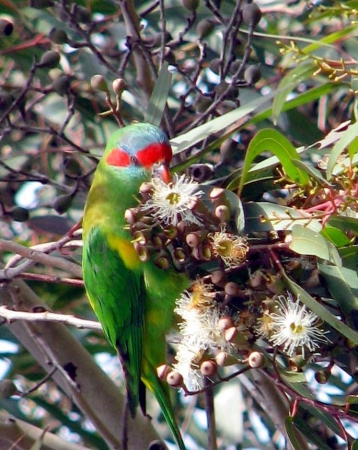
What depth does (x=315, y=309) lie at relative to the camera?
1745 mm

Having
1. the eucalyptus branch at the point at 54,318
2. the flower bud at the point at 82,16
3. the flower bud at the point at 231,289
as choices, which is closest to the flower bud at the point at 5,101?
the flower bud at the point at 82,16

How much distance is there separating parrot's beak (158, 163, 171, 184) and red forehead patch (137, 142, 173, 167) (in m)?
0.03

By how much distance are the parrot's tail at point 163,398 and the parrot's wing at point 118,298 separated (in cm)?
9

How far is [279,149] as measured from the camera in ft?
6.21

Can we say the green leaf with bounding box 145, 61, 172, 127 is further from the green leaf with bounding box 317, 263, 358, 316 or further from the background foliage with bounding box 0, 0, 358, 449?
the green leaf with bounding box 317, 263, 358, 316

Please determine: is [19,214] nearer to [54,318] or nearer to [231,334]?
[54,318]

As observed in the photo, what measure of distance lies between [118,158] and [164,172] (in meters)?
0.34

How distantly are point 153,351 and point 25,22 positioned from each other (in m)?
1.36

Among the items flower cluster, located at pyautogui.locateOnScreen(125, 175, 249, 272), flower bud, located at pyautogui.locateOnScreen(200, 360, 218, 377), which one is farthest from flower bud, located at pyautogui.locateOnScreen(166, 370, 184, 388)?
flower cluster, located at pyautogui.locateOnScreen(125, 175, 249, 272)

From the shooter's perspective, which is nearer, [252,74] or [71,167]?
[252,74]

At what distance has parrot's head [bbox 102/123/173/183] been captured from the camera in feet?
7.53

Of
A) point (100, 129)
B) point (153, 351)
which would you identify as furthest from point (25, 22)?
point (153, 351)

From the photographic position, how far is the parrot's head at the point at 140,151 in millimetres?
2295

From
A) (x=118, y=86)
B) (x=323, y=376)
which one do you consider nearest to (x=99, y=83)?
(x=118, y=86)
